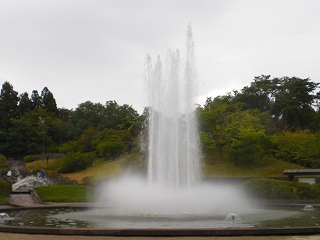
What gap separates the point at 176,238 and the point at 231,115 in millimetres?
41699

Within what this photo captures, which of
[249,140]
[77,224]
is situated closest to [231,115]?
[249,140]

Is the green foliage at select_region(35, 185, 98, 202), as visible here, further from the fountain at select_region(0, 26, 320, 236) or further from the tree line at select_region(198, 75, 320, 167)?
the tree line at select_region(198, 75, 320, 167)

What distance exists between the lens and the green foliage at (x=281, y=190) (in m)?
29.3

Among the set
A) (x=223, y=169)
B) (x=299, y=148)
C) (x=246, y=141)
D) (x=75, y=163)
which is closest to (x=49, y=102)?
(x=75, y=163)

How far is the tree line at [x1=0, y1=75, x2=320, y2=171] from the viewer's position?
45.4 m

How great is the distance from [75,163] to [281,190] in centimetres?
3033

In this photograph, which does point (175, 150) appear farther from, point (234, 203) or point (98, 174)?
point (98, 174)

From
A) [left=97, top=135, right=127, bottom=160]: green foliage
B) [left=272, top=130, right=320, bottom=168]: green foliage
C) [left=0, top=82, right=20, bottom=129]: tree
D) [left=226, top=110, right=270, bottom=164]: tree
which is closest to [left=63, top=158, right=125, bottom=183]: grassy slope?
[left=97, top=135, right=127, bottom=160]: green foliage

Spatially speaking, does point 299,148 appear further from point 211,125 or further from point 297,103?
point 297,103

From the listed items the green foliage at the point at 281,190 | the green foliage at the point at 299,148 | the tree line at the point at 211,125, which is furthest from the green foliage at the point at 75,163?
the green foliage at the point at 281,190

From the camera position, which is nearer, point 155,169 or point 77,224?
point 77,224

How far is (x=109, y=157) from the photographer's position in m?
57.5

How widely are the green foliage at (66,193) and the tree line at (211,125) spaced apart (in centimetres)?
1508

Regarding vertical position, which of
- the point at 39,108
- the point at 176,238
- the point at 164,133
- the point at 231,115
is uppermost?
the point at 39,108
